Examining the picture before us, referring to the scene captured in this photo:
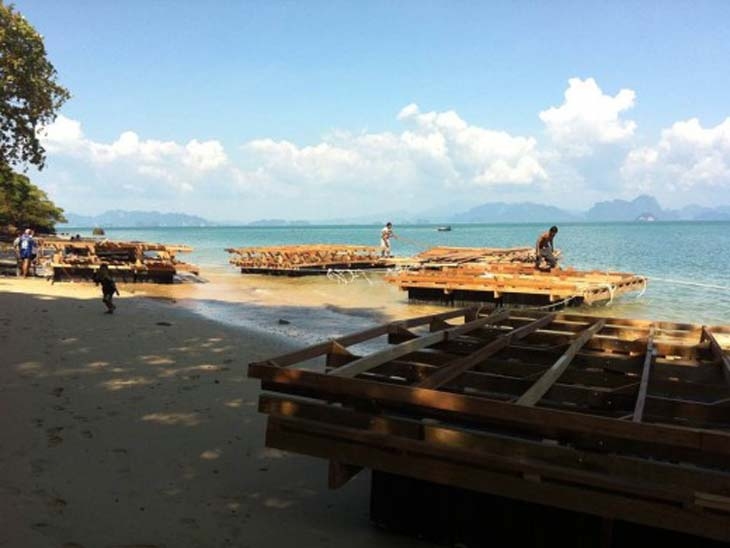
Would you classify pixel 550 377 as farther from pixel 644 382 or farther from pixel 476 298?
pixel 476 298

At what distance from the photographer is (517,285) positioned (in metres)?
20.5

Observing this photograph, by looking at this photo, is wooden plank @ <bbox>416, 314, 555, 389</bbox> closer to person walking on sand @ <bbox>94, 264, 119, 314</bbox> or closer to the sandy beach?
the sandy beach

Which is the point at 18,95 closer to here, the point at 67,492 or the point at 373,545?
the point at 67,492

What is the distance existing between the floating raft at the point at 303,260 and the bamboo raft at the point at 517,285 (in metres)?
10.6

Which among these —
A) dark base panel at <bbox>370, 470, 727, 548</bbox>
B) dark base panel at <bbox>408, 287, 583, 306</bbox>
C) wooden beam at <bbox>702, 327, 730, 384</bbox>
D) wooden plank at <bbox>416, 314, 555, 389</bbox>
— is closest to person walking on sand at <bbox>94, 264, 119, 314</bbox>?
wooden plank at <bbox>416, 314, 555, 389</bbox>

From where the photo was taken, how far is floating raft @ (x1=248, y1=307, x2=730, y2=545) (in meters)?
3.11

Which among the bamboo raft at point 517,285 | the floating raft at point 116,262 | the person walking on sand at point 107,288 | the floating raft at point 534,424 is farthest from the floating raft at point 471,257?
the floating raft at point 534,424

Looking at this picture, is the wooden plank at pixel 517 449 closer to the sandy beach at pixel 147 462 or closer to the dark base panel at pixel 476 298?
the sandy beach at pixel 147 462

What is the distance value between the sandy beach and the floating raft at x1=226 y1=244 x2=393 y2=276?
24058mm

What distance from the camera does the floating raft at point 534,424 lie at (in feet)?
10.2

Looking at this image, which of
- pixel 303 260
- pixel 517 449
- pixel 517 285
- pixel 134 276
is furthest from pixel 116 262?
pixel 517 449

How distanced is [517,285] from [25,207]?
48.5m

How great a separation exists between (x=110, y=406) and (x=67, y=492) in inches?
91.6

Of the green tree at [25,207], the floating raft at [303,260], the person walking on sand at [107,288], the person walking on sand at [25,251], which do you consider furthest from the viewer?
the green tree at [25,207]
